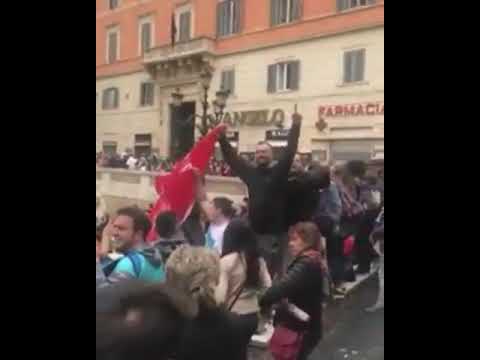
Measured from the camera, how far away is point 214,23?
2133mm

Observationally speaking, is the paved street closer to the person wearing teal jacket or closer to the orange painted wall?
the person wearing teal jacket

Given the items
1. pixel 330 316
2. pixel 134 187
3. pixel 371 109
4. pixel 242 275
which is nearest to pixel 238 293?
pixel 242 275

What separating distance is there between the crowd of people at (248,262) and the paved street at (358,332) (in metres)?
0.05

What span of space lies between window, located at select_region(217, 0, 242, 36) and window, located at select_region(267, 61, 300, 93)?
0.67 ft

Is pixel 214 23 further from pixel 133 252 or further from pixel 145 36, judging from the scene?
pixel 133 252

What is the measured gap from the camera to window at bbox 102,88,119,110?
7.49 ft

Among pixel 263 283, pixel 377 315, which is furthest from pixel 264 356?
pixel 377 315

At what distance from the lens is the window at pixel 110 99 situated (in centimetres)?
228

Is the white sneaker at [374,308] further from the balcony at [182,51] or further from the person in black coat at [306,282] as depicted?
the balcony at [182,51]

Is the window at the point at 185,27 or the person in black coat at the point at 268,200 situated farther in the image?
the window at the point at 185,27

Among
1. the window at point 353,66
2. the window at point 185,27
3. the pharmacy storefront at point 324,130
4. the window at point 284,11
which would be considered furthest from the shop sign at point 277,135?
the window at point 185,27
